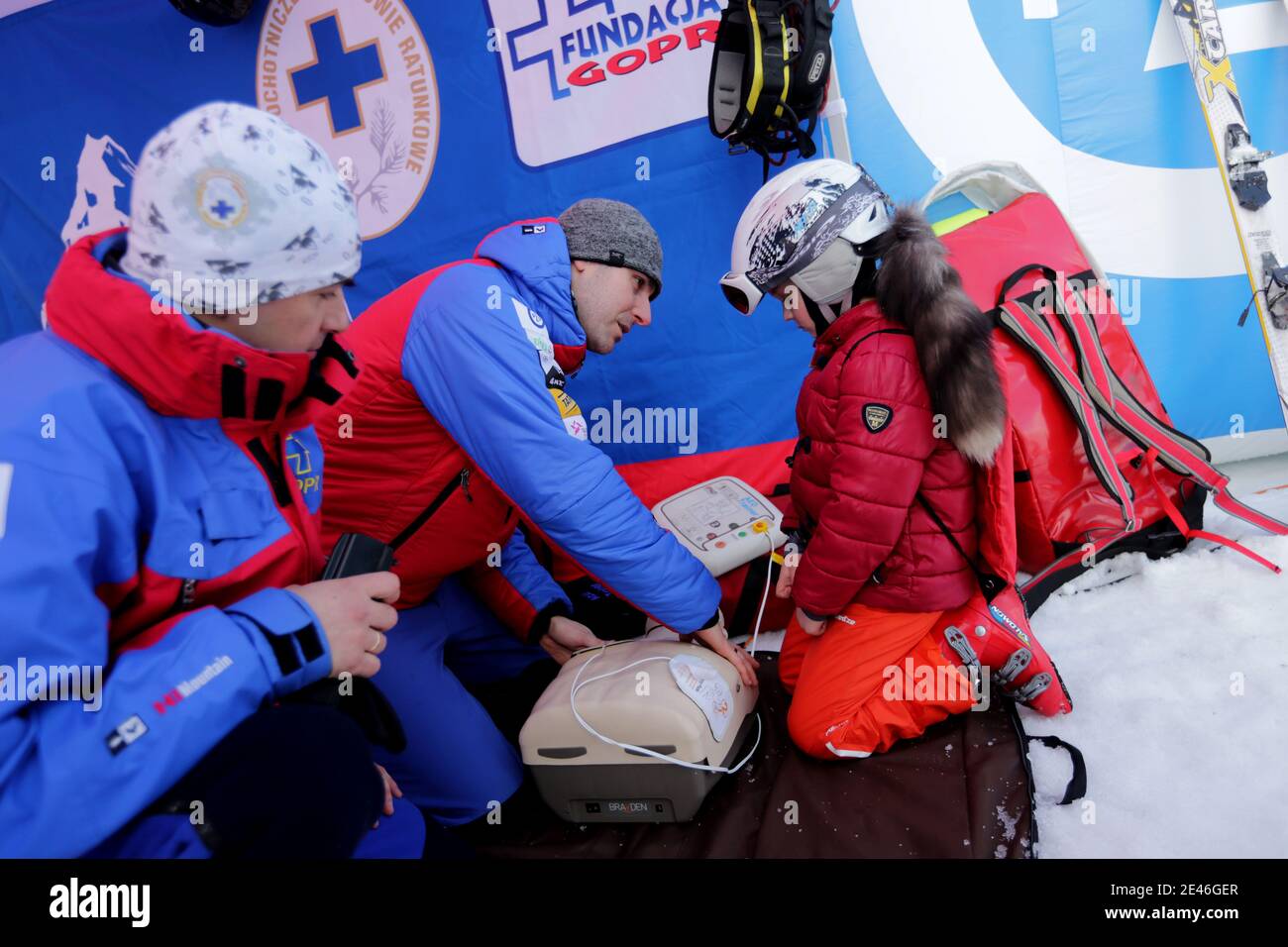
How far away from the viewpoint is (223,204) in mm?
974

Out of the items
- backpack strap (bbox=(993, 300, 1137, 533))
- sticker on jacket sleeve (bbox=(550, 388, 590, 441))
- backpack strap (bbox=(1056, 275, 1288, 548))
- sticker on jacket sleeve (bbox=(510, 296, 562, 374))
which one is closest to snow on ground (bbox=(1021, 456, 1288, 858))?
backpack strap (bbox=(1056, 275, 1288, 548))

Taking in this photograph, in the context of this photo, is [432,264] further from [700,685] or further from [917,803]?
[917,803]

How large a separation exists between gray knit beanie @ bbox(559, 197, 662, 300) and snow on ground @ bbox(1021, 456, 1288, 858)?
1.32 m

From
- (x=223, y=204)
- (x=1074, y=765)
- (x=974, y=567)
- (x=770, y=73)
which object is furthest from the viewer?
(x=770, y=73)

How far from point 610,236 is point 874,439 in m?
0.73

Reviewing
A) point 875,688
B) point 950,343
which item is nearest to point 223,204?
point 950,343

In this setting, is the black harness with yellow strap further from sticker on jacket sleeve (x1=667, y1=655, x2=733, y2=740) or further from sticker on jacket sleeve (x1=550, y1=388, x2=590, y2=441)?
sticker on jacket sleeve (x1=667, y1=655, x2=733, y2=740)

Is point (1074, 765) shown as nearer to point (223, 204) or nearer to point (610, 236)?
point (610, 236)

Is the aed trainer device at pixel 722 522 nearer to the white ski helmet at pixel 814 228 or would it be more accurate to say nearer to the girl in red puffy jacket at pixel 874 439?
the girl in red puffy jacket at pixel 874 439

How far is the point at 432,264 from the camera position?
2.94 metres

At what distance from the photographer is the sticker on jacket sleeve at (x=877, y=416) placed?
5.23ft

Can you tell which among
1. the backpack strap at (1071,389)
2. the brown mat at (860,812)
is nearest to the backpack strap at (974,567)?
the brown mat at (860,812)

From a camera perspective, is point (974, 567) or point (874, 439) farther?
point (974, 567)

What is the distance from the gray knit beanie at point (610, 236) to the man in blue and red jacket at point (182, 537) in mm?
740
